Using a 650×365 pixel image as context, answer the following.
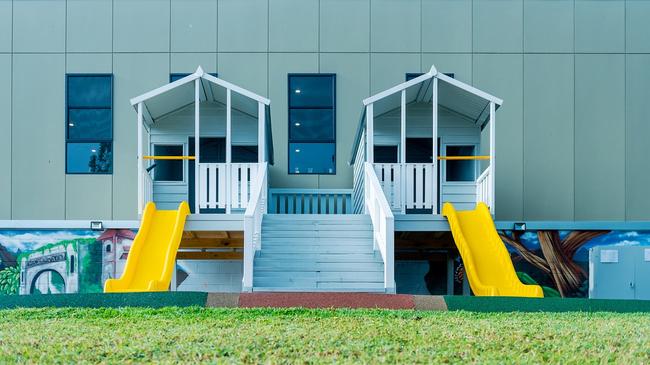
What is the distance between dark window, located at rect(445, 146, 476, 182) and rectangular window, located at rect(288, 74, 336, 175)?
108 inches

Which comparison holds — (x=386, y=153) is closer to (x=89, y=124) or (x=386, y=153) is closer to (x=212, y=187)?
(x=212, y=187)

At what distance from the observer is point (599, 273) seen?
1053 centimetres

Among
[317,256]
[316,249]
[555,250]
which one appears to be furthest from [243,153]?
[555,250]

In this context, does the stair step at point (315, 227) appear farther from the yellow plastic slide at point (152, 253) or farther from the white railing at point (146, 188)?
the white railing at point (146, 188)

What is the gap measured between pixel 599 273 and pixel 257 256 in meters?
5.60

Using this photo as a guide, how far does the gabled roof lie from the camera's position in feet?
36.5

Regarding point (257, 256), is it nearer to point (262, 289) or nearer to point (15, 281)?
point (262, 289)

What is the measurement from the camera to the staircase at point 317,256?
9.37 m

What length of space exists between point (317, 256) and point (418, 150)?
16.2ft

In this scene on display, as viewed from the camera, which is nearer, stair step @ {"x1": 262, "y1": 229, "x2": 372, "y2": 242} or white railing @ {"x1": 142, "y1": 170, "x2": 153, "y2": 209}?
stair step @ {"x1": 262, "y1": 229, "x2": 372, "y2": 242}

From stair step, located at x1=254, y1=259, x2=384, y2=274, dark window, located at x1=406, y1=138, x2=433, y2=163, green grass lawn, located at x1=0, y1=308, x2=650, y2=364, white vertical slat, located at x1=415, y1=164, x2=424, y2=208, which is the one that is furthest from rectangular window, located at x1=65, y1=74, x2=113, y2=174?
green grass lawn, located at x1=0, y1=308, x2=650, y2=364

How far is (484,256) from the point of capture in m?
9.61

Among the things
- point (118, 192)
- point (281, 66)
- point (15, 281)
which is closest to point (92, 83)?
point (118, 192)

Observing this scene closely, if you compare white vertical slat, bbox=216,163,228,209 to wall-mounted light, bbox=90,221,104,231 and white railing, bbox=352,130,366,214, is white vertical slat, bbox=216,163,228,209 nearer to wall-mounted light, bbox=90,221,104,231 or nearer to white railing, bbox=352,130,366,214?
wall-mounted light, bbox=90,221,104,231
